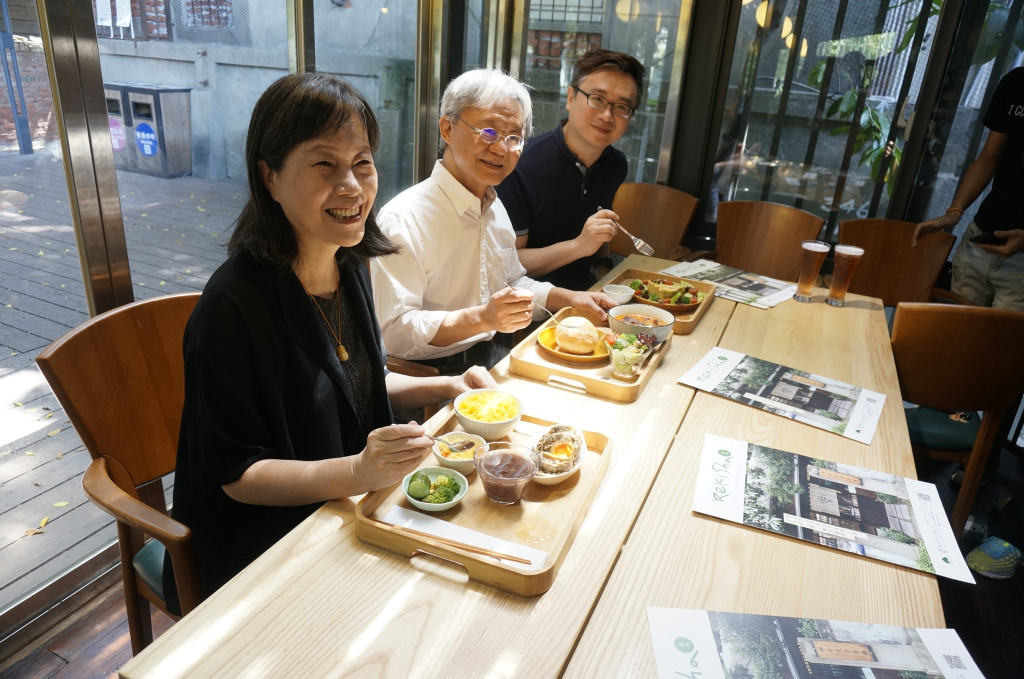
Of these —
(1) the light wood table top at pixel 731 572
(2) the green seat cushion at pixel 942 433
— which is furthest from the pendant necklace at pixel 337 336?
(2) the green seat cushion at pixel 942 433

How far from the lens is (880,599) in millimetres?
981

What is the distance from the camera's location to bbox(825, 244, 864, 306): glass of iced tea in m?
2.23

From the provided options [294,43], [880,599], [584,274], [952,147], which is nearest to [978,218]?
[952,147]

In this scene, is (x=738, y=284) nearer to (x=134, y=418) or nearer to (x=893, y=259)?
(x=893, y=259)

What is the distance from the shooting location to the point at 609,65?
2457 mm

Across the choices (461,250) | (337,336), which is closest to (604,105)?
(461,250)

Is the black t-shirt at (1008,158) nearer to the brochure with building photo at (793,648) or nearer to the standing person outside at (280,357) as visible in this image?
the brochure with building photo at (793,648)

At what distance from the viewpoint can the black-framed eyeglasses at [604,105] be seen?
8.08ft

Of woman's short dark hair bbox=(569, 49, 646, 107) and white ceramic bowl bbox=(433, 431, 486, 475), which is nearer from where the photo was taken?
white ceramic bowl bbox=(433, 431, 486, 475)

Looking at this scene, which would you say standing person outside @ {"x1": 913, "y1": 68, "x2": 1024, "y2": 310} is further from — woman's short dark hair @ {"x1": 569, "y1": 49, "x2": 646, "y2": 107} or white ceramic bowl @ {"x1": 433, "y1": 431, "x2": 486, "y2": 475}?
white ceramic bowl @ {"x1": 433, "y1": 431, "x2": 486, "y2": 475}

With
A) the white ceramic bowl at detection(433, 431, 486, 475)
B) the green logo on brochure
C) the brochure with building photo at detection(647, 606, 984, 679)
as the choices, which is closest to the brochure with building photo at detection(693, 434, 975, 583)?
the brochure with building photo at detection(647, 606, 984, 679)

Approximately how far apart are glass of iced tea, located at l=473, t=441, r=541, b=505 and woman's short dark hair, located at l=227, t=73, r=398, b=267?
533mm

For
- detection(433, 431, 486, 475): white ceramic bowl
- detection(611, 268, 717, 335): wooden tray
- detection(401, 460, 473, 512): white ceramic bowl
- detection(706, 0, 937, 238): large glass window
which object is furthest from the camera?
detection(706, 0, 937, 238): large glass window

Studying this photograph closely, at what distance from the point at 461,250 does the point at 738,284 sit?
45.5 inches
